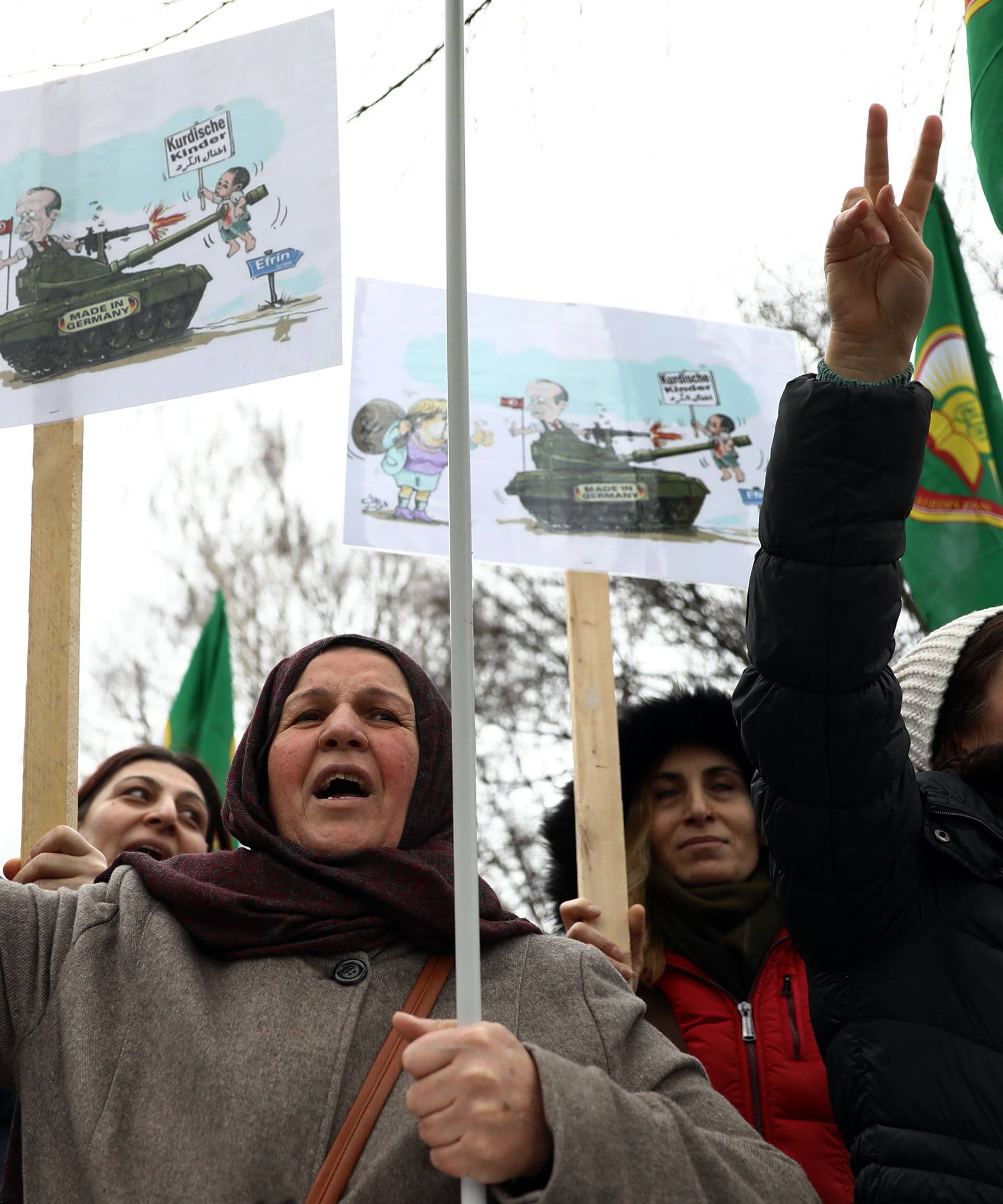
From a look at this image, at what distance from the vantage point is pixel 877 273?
76.5 inches

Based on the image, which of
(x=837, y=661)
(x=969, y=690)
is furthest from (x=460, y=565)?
(x=969, y=690)

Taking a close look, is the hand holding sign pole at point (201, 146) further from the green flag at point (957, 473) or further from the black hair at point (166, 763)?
the green flag at point (957, 473)

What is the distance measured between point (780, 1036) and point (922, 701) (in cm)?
64

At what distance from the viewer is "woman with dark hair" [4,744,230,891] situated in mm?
3455

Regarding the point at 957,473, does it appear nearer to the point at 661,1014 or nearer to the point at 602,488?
the point at 602,488

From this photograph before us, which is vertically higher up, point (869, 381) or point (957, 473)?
point (957, 473)

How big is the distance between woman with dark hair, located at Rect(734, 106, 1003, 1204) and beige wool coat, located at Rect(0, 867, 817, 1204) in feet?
0.79

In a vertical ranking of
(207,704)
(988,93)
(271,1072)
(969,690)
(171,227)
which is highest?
(988,93)

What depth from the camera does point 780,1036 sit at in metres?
2.46

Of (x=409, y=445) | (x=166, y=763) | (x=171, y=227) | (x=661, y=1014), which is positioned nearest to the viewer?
(x=661, y=1014)

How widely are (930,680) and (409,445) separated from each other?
2.00 metres

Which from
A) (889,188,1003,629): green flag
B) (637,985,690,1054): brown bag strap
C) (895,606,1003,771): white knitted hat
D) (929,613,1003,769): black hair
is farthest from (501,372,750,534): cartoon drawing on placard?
(929,613,1003,769): black hair

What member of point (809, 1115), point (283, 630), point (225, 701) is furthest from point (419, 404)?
point (283, 630)

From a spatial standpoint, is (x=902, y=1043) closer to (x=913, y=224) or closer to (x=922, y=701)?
(x=922, y=701)
